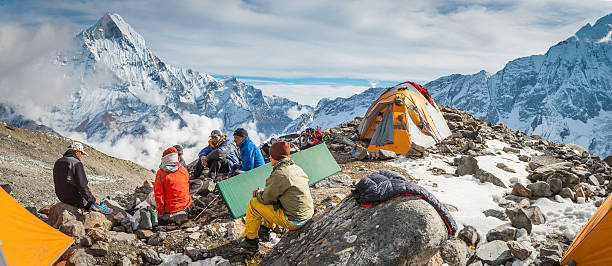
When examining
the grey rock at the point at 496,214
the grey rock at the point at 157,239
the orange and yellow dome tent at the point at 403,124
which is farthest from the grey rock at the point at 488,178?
the grey rock at the point at 157,239

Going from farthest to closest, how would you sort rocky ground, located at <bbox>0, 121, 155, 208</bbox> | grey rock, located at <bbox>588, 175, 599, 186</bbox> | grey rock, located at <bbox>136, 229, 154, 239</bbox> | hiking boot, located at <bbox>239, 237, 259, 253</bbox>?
rocky ground, located at <bbox>0, 121, 155, 208</bbox>
grey rock, located at <bbox>588, 175, 599, 186</bbox>
grey rock, located at <bbox>136, 229, 154, 239</bbox>
hiking boot, located at <bbox>239, 237, 259, 253</bbox>

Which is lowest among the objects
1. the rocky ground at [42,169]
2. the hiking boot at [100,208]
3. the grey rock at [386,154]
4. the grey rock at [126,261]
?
the rocky ground at [42,169]

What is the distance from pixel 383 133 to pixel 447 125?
5.17 meters

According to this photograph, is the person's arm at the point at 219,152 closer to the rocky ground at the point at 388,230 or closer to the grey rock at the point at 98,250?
the rocky ground at the point at 388,230

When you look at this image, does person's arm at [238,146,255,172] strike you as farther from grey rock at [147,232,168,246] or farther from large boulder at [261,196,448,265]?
large boulder at [261,196,448,265]

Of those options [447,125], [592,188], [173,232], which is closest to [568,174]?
[592,188]

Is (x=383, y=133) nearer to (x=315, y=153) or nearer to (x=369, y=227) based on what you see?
(x=315, y=153)

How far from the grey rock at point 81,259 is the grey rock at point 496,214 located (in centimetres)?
763

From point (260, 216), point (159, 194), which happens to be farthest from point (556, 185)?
point (159, 194)

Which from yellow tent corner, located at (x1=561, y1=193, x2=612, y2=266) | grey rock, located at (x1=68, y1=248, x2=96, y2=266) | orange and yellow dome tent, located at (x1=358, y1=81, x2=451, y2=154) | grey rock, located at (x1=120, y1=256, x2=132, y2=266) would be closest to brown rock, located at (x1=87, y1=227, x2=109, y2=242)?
grey rock, located at (x1=68, y1=248, x2=96, y2=266)

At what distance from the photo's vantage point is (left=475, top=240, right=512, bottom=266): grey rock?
15.1 ft

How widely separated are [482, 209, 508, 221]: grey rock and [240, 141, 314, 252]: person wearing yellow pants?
4014 millimetres

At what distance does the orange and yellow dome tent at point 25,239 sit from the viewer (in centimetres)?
500

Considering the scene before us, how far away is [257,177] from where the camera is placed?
7.66 metres
